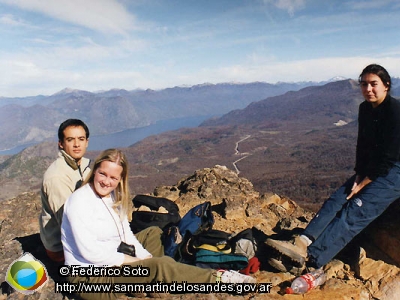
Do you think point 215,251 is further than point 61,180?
Yes

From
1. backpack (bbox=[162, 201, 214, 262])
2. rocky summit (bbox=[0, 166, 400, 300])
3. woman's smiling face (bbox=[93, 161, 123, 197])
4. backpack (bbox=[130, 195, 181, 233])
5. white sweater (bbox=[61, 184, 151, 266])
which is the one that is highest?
woman's smiling face (bbox=[93, 161, 123, 197])

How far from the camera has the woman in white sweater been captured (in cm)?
367

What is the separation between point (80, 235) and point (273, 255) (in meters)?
3.00

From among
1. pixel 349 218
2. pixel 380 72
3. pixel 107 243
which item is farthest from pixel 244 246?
pixel 380 72

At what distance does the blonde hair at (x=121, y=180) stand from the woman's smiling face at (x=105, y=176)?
2.1 inches

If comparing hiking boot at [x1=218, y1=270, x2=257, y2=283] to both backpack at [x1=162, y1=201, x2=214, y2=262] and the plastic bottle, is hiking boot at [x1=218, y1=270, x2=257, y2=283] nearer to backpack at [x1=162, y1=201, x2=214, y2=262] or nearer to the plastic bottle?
the plastic bottle

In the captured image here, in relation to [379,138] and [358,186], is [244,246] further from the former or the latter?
[379,138]

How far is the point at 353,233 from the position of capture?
15.7 feet

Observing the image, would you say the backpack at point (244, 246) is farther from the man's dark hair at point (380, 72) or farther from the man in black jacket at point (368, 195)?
the man's dark hair at point (380, 72)

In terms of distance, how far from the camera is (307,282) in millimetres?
4473

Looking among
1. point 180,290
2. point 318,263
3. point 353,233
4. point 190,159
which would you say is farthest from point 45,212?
point 190,159

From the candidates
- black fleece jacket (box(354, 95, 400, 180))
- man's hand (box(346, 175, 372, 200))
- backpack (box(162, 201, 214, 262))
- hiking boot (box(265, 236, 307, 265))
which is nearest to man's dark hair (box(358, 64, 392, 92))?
black fleece jacket (box(354, 95, 400, 180))

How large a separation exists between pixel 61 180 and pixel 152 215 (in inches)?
122

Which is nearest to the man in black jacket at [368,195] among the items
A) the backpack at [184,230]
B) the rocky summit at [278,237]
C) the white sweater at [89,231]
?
the rocky summit at [278,237]
